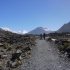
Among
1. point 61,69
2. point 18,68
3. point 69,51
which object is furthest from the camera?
point 69,51

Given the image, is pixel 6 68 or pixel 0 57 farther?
pixel 0 57

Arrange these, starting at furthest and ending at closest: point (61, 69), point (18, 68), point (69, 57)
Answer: point (69, 57) → point (18, 68) → point (61, 69)

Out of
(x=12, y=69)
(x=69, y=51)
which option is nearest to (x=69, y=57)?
(x=69, y=51)

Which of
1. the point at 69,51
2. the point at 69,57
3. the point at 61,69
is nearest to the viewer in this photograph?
the point at 61,69

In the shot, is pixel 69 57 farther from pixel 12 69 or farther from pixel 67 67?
pixel 12 69

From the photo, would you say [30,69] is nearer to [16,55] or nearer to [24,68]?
[24,68]

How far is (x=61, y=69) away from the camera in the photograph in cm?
1675

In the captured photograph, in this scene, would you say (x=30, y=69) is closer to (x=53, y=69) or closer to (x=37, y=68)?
(x=37, y=68)

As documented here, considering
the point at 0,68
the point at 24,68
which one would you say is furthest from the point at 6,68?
the point at 24,68

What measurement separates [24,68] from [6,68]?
7.82ft

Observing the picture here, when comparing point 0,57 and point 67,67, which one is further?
point 0,57

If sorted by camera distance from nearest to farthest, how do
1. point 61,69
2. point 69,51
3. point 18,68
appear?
1. point 61,69
2. point 18,68
3. point 69,51

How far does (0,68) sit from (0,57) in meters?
8.06

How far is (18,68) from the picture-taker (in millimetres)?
17969
